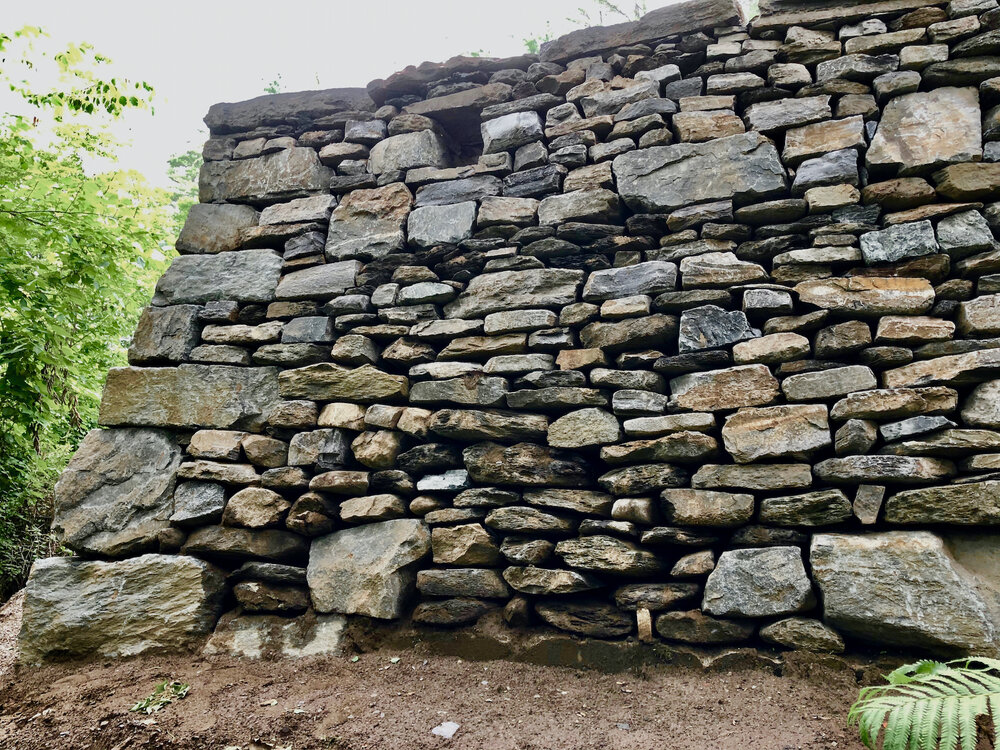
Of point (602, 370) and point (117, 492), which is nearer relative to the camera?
point (602, 370)

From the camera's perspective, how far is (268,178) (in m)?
3.79

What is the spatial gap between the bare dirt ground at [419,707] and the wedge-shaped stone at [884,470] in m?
0.69

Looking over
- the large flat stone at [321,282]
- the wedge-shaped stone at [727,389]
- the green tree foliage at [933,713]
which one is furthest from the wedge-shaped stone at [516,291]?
the green tree foliage at [933,713]

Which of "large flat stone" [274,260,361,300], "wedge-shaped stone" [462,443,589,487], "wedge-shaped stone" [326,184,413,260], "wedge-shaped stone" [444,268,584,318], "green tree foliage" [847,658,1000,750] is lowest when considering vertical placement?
"green tree foliage" [847,658,1000,750]

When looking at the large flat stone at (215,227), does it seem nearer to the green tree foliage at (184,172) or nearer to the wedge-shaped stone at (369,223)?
the wedge-shaped stone at (369,223)

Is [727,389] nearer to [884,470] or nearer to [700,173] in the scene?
[884,470]

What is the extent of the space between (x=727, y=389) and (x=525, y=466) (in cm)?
93

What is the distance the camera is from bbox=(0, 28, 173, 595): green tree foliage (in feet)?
13.7

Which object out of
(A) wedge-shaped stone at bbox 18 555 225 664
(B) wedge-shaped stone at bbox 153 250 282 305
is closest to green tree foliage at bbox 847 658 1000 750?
(A) wedge-shaped stone at bbox 18 555 225 664

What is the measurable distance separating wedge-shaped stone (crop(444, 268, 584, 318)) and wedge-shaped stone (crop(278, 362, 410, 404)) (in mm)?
467

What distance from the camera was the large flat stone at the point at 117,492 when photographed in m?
3.06

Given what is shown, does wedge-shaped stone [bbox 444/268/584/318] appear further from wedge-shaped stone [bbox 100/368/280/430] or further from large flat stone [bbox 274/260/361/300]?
wedge-shaped stone [bbox 100/368/280/430]

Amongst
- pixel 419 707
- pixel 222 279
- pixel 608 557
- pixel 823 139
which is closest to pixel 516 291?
pixel 608 557

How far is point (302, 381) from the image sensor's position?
10.5ft
